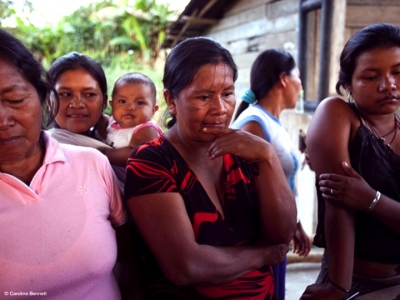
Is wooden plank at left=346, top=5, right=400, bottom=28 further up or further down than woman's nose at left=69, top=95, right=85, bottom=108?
further up

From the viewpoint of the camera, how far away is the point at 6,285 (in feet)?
4.10

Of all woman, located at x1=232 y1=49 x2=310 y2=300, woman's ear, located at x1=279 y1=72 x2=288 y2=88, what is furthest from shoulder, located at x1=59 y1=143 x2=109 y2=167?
woman's ear, located at x1=279 y1=72 x2=288 y2=88

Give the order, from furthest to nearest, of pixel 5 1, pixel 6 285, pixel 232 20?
pixel 232 20 → pixel 5 1 → pixel 6 285

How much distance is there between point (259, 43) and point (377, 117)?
4491 millimetres

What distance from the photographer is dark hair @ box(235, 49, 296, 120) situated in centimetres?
286

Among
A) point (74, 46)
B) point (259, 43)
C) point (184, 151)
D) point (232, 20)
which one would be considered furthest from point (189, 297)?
point (74, 46)

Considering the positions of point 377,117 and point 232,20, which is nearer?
point 377,117

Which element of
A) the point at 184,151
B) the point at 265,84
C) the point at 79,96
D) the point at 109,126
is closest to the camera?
the point at 184,151

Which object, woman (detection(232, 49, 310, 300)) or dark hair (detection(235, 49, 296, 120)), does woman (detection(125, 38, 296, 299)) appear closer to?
woman (detection(232, 49, 310, 300))

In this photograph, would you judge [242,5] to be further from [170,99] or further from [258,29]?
[170,99]

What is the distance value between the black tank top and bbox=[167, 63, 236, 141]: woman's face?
669 millimetres

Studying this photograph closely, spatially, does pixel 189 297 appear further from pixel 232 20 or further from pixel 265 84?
pixel 232 20

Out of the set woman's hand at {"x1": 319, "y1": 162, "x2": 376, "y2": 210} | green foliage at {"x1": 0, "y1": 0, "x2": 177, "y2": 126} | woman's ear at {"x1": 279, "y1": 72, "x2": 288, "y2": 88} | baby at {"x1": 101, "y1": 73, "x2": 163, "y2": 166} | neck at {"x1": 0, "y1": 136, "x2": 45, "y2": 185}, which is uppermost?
green foliage at {"x1": 0, "y1": 0, "x2": 177, "y2": 126}

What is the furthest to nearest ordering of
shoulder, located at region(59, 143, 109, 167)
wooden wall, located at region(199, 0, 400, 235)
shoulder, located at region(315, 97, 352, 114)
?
wooden wall, located at region(199, 0, 400, 235)
shoulder, located at region(315, 97, 352, 114)
shoulder, located at region(59, 143, 109, 167)
